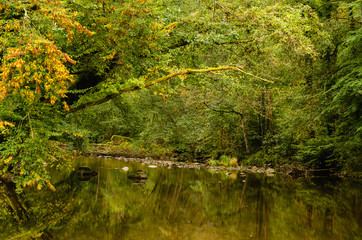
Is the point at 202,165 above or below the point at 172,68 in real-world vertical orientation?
below

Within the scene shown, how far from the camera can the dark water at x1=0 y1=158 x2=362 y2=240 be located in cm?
666

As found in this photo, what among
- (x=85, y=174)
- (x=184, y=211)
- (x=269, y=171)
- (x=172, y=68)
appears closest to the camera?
(x=184, y=211)

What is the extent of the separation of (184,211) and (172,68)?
3803 mm

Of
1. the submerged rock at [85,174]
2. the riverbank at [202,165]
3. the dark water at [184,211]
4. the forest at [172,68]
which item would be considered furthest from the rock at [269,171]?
the submerged rock at [85,174]

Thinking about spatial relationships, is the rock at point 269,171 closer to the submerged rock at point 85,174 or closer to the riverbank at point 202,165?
the riverbank at point 202,165

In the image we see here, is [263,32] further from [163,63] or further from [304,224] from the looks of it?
[304,224]

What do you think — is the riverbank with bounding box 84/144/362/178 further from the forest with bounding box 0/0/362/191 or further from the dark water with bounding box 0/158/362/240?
the dark water with bounding box 0/158/362/240

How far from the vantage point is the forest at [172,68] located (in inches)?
258

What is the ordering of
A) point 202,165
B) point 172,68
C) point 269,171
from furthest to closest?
point 202,165, point 269,171, point 172,68

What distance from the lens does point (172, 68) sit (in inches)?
374

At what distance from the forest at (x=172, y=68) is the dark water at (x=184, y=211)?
96cm

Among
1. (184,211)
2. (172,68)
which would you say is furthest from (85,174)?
(172,68)

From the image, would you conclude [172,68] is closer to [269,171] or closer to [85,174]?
[85,174]

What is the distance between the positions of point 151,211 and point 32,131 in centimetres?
340
